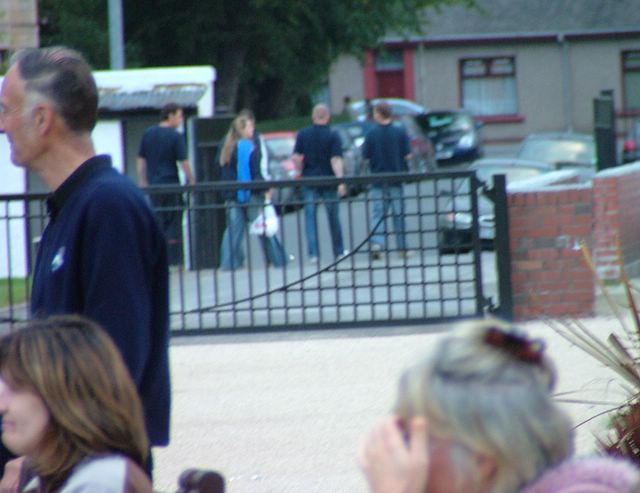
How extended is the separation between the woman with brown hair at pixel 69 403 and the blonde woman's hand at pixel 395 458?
0.83m

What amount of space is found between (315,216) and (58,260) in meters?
6.33

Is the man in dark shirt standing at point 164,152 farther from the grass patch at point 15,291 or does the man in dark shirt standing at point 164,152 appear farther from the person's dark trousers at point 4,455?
the person's dark trousers at point 4,455

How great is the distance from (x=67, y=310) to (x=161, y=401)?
1.13 feet

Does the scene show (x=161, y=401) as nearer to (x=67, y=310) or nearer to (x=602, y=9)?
(x=67, y=310)

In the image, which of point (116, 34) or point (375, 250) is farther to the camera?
point (116, 34)

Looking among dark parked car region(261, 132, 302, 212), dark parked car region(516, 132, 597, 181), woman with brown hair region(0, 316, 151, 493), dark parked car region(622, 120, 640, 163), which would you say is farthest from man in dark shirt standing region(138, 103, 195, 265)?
dark parked car region(622, 120, 640, 163)

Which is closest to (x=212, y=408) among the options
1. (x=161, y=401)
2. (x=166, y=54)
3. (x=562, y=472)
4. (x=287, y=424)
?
(x=287, y=424)

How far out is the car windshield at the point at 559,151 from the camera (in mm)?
24969

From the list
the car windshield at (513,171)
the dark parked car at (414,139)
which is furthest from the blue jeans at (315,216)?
the dark parked car at (414,139)

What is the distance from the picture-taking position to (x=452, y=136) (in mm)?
33094

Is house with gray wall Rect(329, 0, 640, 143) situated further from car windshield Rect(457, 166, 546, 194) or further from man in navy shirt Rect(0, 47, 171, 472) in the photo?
man in navy shirt Rect(0, 47, 171, 472)

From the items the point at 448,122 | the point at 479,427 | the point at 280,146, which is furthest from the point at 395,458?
the point at 448,122

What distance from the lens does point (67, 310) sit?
3.31 m

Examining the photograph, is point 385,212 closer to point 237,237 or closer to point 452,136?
point 237,237
